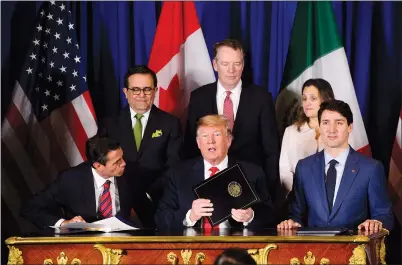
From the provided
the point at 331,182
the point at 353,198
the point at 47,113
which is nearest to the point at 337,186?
the point at 331,182

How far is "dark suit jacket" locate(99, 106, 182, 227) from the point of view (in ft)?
22.8

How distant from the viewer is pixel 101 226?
575 cm

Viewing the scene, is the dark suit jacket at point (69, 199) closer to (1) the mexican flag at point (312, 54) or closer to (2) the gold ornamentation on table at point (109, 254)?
(2) the gold ornamentation on table at point (109, 254)

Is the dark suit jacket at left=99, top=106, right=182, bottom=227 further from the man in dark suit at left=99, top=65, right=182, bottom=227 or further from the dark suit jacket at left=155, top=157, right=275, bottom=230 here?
the dark suit jacket at left=155, top=157, right=275, bottom=230

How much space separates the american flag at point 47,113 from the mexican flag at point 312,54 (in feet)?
5.50

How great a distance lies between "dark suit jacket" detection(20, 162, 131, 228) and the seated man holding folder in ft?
1.22

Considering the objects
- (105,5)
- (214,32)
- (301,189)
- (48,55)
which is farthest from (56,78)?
(301,189)

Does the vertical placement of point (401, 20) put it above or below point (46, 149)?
above

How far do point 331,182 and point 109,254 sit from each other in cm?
167

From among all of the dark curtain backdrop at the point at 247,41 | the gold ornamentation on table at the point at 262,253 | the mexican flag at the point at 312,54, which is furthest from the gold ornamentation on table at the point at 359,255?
the dark curtain backdrop at the point at 247,41

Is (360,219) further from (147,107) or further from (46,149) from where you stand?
(46,149)

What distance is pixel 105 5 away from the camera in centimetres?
808

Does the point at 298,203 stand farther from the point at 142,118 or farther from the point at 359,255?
the point at 142,118

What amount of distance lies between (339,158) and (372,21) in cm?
210
